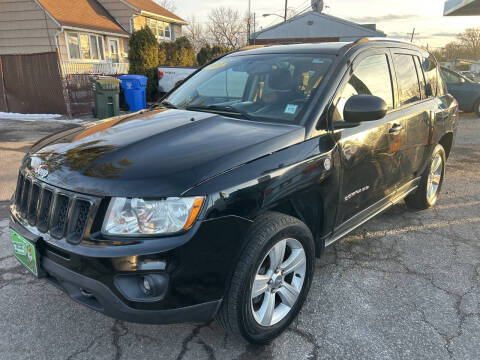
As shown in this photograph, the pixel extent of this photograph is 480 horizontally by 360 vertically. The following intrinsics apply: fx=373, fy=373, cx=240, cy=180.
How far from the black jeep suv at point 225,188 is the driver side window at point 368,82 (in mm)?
16

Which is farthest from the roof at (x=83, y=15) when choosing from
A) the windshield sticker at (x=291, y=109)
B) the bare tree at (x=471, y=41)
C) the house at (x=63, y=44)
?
the bare tree at (x=471, y=41)

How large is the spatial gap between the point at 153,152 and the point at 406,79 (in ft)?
8.72

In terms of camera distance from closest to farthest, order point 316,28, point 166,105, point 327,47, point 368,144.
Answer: point 368,144 < point 327,47 < point 166,105 < point 316,28

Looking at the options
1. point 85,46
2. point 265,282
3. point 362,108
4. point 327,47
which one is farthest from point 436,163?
point 85,46

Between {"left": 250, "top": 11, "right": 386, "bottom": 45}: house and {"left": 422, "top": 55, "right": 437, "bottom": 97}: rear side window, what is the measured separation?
25534 millimetres

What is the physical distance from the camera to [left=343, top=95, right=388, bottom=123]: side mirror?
2.51 metres

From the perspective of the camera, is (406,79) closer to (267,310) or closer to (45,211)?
(267,310)

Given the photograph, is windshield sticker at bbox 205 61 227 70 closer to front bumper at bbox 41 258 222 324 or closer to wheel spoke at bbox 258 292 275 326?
wheel spoke at bbox 258 292 275 326

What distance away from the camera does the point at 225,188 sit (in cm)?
193

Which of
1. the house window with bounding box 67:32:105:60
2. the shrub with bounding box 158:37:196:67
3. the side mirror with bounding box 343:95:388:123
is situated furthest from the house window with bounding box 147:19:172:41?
the side mirror with bounding box 343:95:388:123

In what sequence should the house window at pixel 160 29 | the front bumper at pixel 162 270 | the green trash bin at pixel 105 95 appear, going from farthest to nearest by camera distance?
the house window at pixel 160 29 < the green trash bin at pixel 105 95 < the front bumper at pixel 162 270

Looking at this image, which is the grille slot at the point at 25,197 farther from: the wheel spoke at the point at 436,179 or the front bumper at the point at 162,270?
the wheel spoke at the point at 436,179

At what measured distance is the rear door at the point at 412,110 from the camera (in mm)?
3420

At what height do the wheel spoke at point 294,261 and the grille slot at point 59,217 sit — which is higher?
the grille slot at point 59,217
